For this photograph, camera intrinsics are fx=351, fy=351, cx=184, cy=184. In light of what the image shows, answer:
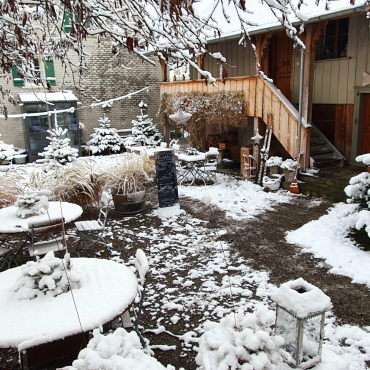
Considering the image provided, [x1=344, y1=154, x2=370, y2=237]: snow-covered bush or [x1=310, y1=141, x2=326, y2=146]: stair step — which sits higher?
[x1=310, y1=141, x2=326, y2=146]: stair step

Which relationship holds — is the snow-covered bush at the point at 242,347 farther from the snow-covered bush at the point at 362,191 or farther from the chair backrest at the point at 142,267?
the snow-covered bush at the point at 362,191

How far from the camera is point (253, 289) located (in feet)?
14.5

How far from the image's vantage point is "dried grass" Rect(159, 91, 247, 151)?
1039cm

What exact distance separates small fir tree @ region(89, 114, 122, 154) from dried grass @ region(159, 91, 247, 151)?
374 cm

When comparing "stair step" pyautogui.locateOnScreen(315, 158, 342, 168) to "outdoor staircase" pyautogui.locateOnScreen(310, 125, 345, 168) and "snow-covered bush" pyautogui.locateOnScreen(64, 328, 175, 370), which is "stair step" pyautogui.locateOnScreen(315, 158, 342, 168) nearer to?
"outdoor staircase" pyautogui.locateOnScreen(310, 125, 345, 168)

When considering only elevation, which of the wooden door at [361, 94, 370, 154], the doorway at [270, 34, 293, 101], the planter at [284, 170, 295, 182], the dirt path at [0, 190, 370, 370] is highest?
the doorway at [270, 34, 293, 101]

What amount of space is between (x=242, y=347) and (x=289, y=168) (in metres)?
7.27

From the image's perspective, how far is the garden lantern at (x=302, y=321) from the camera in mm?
2500

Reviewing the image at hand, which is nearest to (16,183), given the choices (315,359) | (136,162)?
(136,162)

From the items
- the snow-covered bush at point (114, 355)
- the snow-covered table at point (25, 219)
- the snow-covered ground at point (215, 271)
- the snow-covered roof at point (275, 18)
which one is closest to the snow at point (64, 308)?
the snow-covered bush at point (114, 355)

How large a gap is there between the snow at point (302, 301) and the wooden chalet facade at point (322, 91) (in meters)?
6.55

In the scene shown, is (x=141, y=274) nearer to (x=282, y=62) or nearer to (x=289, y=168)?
(x=289, y=168)

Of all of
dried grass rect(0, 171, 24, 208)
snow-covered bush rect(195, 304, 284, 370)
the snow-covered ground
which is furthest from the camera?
dried grass rect(0, 171, 24, 208)

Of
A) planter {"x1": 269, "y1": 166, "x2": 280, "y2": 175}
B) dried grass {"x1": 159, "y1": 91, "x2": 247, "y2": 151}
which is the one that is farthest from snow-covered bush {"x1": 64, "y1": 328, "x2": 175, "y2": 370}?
dried grass {"x1": 159, "y1": 91, "x2": 247, "y2": 151}
